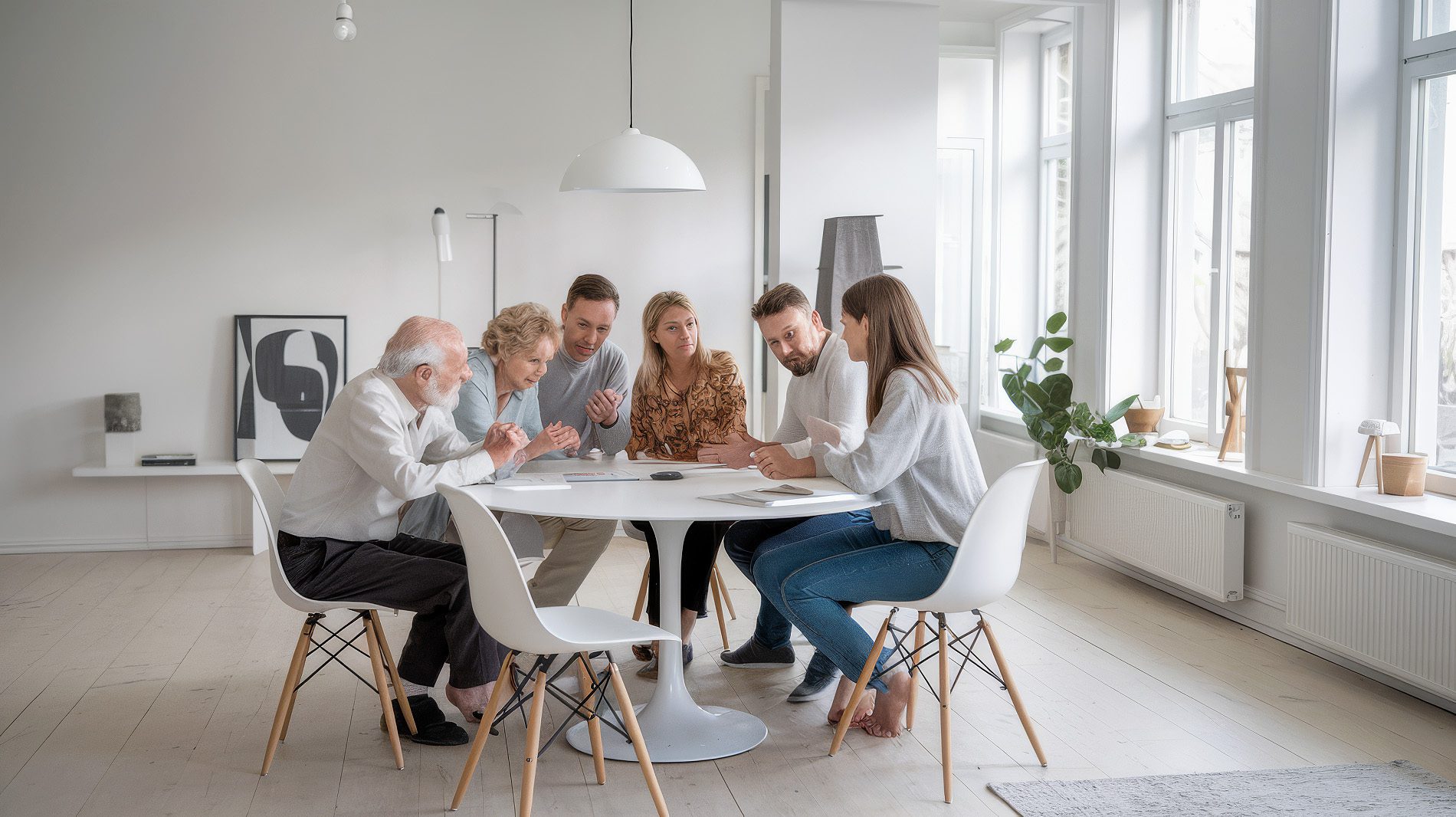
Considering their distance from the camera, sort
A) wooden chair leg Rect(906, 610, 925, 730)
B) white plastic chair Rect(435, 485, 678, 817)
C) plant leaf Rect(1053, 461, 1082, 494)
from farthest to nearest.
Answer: plant leaf Rect(1053, 461, 1082, 494), wooden chair leg Rect(906, 610, 925, 730), white plastic chair Rect(435, 485, 678, 817)

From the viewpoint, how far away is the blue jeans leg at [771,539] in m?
3.71

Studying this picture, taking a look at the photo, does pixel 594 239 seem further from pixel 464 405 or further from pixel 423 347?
pixel 423 347

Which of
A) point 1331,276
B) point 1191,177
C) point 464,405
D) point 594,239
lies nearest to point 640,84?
point 594,239

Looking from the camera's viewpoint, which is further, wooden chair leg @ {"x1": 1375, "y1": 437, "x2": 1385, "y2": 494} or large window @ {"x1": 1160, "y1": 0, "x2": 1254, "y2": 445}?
large window @ {"x1": 1160, "y1": 0, "x2": 1254, "y2": 445}

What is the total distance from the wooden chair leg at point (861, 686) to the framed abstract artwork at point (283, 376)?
3929mm

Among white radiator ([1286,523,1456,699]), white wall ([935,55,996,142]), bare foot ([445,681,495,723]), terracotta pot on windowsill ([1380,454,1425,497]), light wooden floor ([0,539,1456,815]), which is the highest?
white wall ([935,55,996,142])

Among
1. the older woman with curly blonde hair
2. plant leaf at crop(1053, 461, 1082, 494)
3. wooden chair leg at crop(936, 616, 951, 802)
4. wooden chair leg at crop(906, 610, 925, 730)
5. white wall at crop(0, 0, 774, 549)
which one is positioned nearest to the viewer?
wooden chair leg at crop(936, 616, 951, 802)

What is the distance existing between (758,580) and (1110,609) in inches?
A: 82.5

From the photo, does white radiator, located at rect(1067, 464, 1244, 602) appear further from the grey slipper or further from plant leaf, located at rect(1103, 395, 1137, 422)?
the grey slipper

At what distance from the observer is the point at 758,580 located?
3.44 m

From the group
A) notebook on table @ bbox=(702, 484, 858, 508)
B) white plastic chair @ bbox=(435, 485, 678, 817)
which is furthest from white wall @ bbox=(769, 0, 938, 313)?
white plastic chair @ bbox=(435, 485, 678, 817)

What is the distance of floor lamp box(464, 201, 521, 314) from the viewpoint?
6.16 metres

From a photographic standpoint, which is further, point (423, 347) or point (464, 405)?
point (464, 405)

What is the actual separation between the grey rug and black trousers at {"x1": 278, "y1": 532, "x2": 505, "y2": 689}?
143 cm
